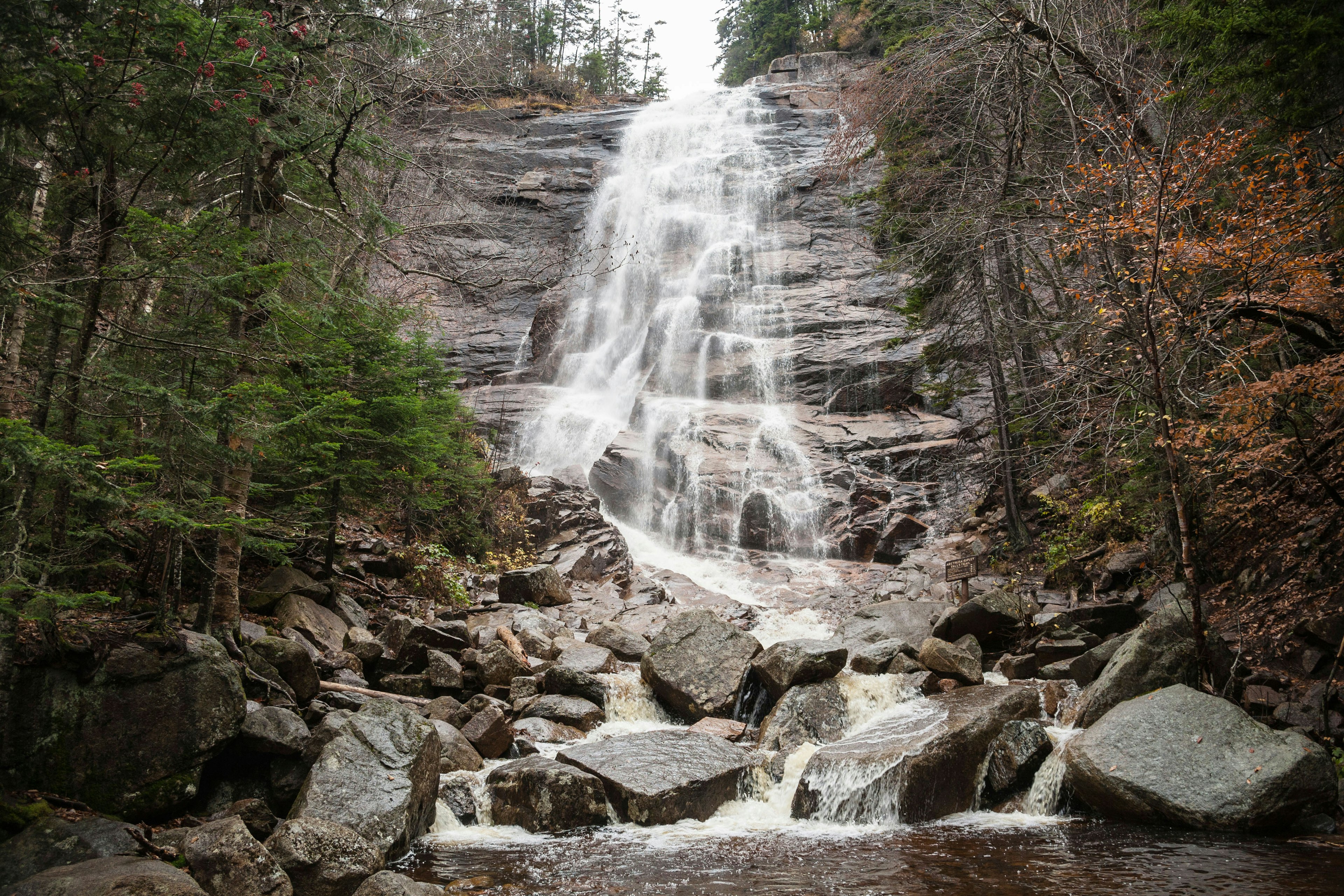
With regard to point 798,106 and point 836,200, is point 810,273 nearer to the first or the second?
point 836,200

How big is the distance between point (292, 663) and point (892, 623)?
7624 mm

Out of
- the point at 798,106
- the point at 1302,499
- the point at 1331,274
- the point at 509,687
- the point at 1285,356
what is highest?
the point at 798,106

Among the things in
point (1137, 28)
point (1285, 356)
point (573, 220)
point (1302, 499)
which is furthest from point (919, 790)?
point (573, 220)

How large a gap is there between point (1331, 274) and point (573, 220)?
80.8 ft

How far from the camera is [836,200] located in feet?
84.5

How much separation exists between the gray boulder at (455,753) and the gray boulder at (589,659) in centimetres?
200

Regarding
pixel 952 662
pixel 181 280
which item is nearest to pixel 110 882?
pixel 181 280

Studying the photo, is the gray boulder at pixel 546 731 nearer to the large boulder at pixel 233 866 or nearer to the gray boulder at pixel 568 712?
the gray boulder at pixel 568 712

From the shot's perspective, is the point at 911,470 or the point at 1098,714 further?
the point at 911,470

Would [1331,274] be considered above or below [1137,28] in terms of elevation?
below

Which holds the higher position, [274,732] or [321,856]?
[274,732]

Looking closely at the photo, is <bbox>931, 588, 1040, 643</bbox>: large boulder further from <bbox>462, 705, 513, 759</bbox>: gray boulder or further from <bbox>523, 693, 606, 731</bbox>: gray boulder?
<bbox>462, 705, 513, 759</bbox>: gray boulder

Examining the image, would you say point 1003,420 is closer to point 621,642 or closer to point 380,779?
point 621,642

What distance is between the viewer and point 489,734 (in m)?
7.52
